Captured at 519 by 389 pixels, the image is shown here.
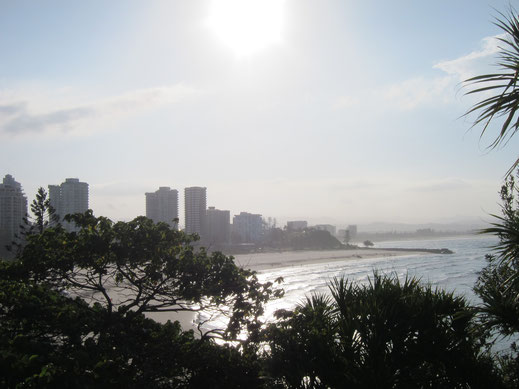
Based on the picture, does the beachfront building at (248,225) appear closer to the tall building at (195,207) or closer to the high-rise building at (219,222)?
the high-rise building at (219,222)

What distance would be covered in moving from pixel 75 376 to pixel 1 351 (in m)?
0.95

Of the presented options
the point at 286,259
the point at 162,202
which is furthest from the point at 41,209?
the point at 162,202

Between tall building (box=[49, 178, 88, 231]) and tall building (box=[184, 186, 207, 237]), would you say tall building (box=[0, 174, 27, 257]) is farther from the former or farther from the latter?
tall building (box=[184, 186, 207, 237])

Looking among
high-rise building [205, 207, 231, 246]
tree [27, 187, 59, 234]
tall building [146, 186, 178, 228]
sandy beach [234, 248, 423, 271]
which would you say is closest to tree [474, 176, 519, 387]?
tree [27, 187, 59, 234]

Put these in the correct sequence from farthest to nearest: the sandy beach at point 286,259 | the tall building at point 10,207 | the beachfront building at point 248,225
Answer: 1. the beachfront building at point 248,225
2. the sandy beach at point 286,259
3. the tall building at point 10,207

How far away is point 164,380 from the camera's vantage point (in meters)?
6.78

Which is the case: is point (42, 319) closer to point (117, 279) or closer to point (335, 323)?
point (117, 279)

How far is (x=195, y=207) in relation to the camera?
306 feet

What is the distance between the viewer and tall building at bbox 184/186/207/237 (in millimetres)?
92438

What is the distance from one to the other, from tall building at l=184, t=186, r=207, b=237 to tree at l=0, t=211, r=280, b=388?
276 feet

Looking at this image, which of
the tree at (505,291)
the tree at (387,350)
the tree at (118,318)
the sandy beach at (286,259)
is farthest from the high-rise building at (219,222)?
the tree at (505,291)

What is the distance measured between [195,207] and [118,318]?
86.6 metres

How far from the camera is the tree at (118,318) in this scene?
230 inches

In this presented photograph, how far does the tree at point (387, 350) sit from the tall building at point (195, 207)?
86.9 m
